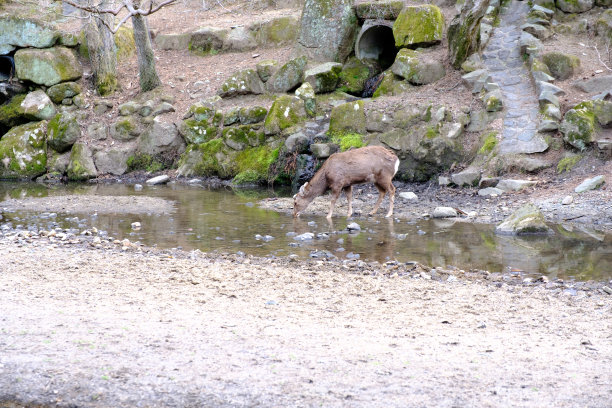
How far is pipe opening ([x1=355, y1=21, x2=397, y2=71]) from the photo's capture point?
2183 centimetres

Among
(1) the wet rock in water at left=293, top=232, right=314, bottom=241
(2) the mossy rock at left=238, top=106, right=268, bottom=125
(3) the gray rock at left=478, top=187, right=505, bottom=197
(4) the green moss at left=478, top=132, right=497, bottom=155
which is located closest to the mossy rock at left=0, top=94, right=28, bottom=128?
(2) the mossy rock at left=238, top=106, right=268, bottom=125

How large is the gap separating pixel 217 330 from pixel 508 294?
3.72 metres

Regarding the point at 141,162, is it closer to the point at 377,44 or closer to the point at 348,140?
the point at 348,140

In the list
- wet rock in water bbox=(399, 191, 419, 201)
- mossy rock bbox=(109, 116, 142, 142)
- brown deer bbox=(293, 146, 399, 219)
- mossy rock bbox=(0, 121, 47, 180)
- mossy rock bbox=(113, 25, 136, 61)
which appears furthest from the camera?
mossy rock bbox=(113, 25, 136, 61)

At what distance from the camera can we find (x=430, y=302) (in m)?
7.07

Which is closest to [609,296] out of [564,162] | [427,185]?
[564,162]

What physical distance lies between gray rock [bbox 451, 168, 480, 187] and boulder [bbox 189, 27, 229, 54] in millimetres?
14358

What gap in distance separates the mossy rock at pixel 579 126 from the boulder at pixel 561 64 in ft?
7.10

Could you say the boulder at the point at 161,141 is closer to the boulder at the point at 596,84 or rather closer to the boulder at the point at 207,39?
the boulder at the point at 207,39

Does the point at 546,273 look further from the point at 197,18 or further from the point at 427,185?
the point at 197,18

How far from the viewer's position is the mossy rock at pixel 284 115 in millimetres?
19344

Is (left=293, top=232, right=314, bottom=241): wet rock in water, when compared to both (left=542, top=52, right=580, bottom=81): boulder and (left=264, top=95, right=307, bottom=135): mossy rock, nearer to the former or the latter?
Result: (left=264, top=95, right=307, bottom=135): mossy rock

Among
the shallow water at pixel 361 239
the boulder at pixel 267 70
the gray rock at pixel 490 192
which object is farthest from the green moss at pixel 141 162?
the gray rock at pixel 490 192

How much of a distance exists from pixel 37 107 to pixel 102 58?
3.07 m
